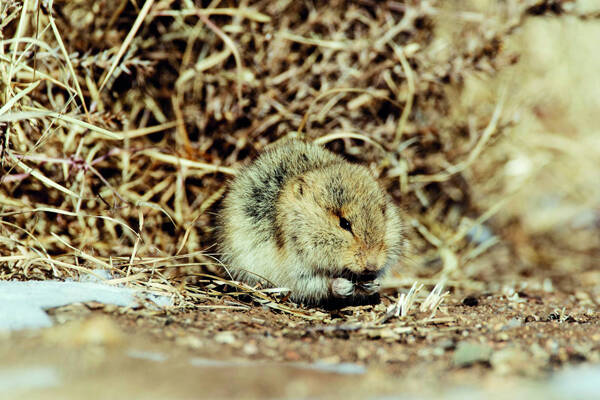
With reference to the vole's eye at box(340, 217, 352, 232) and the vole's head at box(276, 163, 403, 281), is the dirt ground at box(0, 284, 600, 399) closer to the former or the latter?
the vole's head at box(276, 163, 403, 281)

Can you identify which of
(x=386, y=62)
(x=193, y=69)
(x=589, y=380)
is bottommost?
(x=589, y=380)

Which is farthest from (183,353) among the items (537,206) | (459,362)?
(537,206)

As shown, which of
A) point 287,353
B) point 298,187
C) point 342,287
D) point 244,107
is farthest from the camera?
point 244,107

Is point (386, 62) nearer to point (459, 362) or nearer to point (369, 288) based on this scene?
point (369, 288)

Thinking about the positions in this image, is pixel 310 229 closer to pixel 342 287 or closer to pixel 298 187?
pixel 298 187

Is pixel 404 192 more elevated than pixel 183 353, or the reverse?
pixel 404 192

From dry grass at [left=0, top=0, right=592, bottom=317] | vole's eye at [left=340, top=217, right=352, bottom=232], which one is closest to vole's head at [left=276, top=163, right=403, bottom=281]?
vole's eye at [left=340, top=217, right=352, bottom=232]

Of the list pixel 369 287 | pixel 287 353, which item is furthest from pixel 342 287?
pixel 287 353
